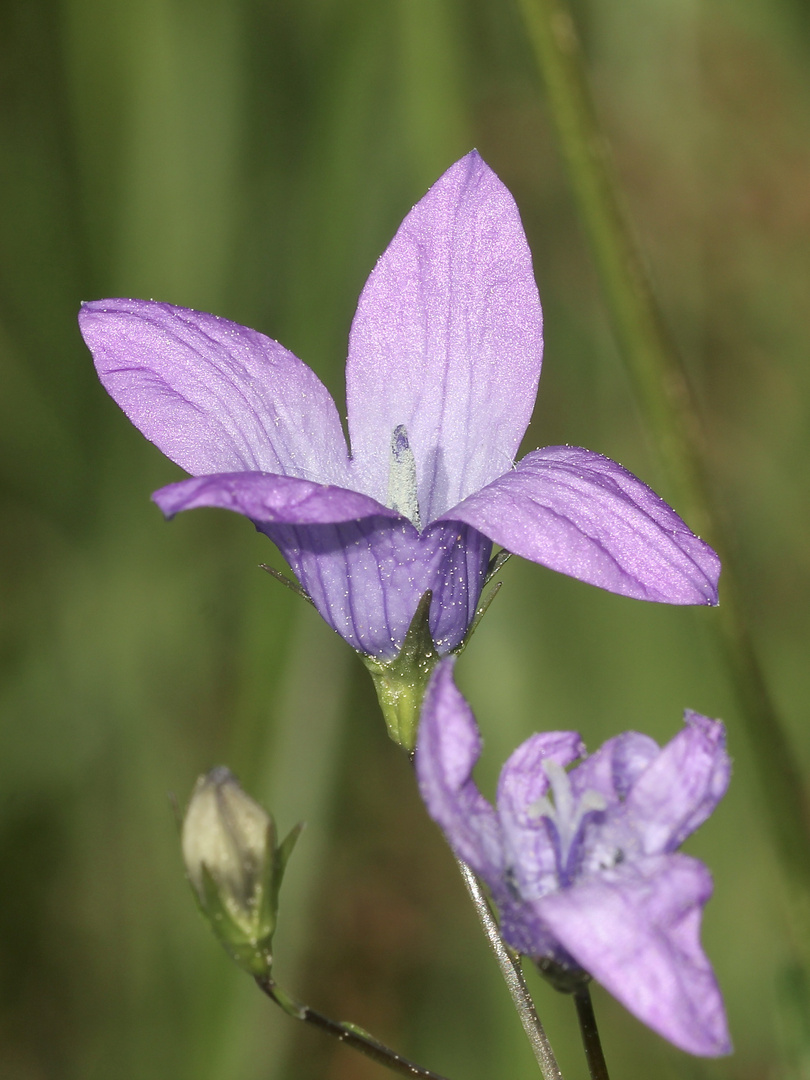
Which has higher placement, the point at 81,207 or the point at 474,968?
the point at 81,207

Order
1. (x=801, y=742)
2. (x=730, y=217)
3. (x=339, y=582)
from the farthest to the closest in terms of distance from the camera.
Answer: (x=730, y=217), (x=801, y=742), (x=339, y=582)

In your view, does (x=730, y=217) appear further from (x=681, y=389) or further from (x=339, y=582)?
(x=339, y=582)

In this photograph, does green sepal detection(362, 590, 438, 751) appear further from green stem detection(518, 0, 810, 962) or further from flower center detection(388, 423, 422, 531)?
green stem detection(518, 0, 810, 962)

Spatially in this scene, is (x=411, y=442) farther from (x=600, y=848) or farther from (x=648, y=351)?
(x=600, y=848)

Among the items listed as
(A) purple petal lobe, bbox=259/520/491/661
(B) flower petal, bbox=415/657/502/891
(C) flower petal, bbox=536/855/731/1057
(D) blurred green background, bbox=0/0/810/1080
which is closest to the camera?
(C) flower petal, bbox=536/855/731/1057

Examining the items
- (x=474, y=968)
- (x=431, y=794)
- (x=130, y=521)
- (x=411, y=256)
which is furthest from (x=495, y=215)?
(x=474, y=968)

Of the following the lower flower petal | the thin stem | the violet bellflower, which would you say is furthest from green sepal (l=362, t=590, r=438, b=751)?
the lower flower petal

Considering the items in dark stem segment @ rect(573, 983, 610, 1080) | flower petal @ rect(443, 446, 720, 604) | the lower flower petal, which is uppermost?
flower petal @ rect(443, 446, 720, 604)
